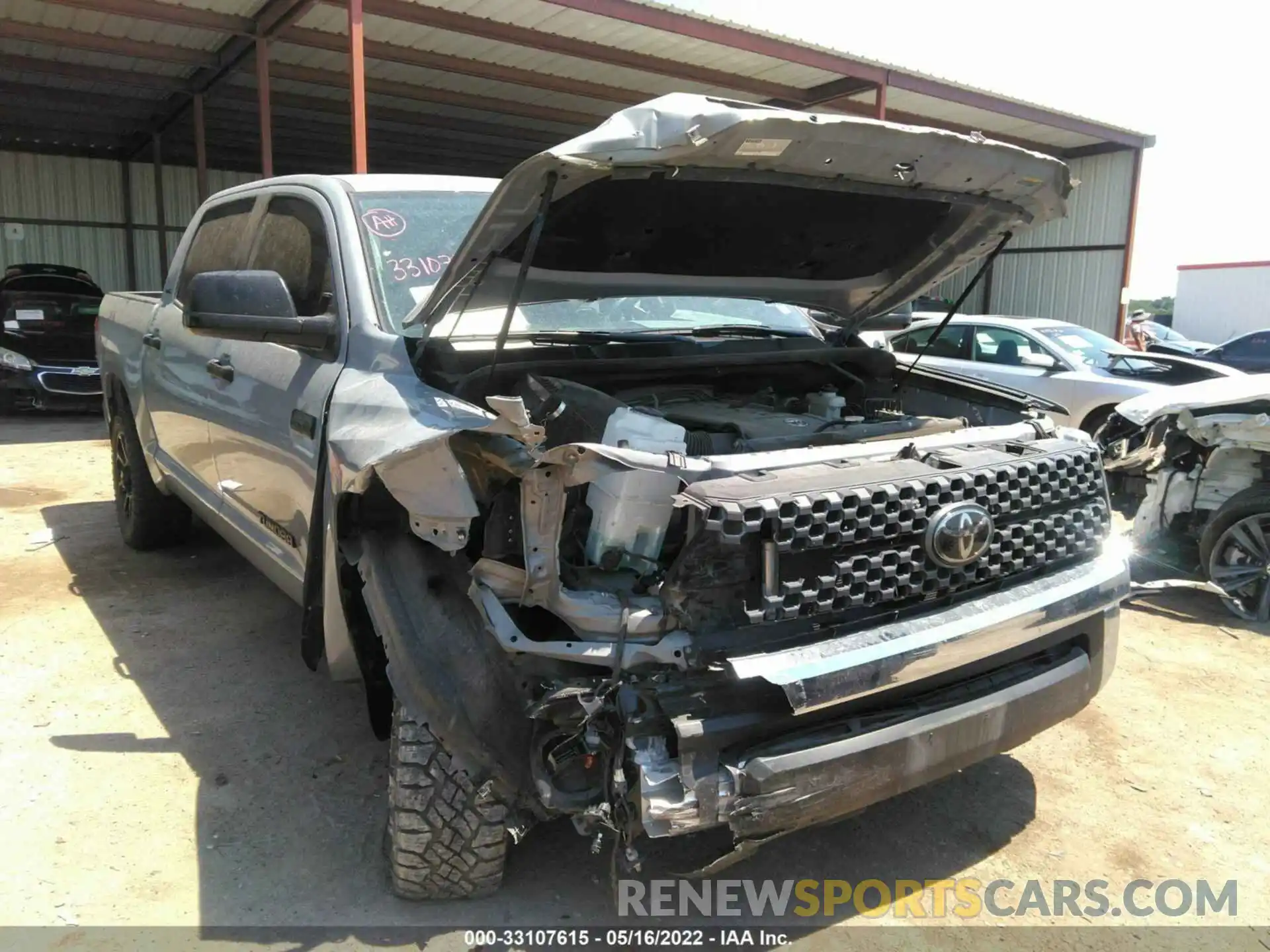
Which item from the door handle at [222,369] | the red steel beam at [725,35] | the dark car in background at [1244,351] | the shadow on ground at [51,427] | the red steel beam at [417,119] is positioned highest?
the red steel beam at [725,35]

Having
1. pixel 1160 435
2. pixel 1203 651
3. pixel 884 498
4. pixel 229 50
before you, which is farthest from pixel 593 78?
pixel 884 498

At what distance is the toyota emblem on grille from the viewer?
231cm

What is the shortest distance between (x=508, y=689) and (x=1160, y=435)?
4339 millimetres

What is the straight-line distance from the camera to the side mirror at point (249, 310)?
2.90 meters

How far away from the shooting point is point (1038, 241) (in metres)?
19.2

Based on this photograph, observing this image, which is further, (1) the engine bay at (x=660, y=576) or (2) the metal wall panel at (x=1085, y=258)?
(2) the metal wall panel at (x=1085, y=258)

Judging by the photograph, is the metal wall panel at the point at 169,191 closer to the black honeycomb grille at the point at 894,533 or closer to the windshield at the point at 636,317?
the windshield at the point at 636,317

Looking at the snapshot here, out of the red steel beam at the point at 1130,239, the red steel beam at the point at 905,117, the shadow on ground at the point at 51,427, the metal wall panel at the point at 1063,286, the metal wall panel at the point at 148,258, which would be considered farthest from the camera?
the metal wall panel at the point at 148,258

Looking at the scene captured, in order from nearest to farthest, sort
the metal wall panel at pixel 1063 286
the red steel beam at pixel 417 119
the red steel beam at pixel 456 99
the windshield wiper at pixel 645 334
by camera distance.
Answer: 1. the windshield wiper at pixel 645 334
2. the red steel beam at pixel 456 99
3. the red steel beam at pixel 417 119
4. the metal wall panel at pixel 1063 286

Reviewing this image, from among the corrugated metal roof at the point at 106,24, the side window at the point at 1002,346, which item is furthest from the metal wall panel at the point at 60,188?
the side window at the point at 1002,346

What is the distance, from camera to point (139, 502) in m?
5.33

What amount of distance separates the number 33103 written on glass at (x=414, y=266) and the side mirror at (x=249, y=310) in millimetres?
277

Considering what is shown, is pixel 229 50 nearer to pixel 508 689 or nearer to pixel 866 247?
pixel 866 247

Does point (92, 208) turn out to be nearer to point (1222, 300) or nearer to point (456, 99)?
point (456, 99)
